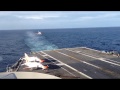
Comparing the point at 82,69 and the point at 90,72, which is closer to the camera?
the point at 90,72

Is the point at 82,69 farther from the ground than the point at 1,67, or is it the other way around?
the point at 82,69
